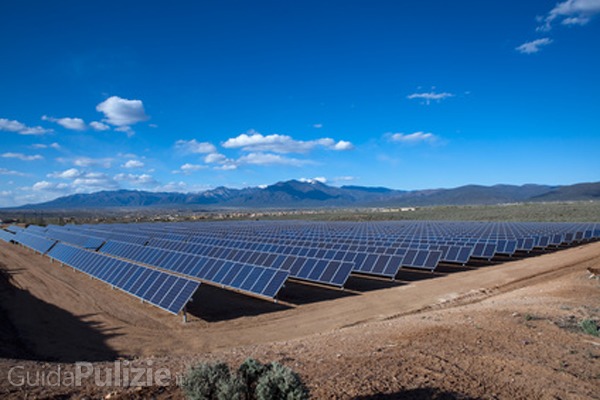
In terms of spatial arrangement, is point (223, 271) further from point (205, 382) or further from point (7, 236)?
point (7, 236)

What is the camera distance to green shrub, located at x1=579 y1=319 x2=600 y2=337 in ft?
30.9

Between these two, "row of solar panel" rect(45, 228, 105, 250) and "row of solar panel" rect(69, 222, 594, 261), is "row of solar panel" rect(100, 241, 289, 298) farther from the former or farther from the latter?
"row of solar panel" rect(45, 228, 105, 250)

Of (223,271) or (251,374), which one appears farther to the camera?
(223,271)

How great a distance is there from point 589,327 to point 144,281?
16266 mm

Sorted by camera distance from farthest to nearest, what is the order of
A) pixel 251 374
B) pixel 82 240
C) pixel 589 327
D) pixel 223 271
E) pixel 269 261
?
pixel 82 240
pixel 269 261
pixel 223 271
pixel 589 327
pixel 251 374

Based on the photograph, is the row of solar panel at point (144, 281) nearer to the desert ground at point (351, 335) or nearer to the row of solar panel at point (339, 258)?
the desert ground at point (351, 335)

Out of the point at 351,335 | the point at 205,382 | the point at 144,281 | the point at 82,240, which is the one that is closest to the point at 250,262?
the point at 144,281

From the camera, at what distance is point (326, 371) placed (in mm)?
7078

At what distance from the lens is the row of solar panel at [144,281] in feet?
44.9

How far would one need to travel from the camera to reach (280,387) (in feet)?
16.3

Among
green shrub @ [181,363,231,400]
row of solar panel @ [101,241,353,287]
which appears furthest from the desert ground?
green shrub @ [181,363,231,400]

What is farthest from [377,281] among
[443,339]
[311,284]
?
[443,339]

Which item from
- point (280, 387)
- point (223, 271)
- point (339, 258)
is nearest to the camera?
point (280, 387)

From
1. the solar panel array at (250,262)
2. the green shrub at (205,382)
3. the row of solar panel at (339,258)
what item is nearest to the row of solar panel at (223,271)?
the solar panel array at (250,262)
